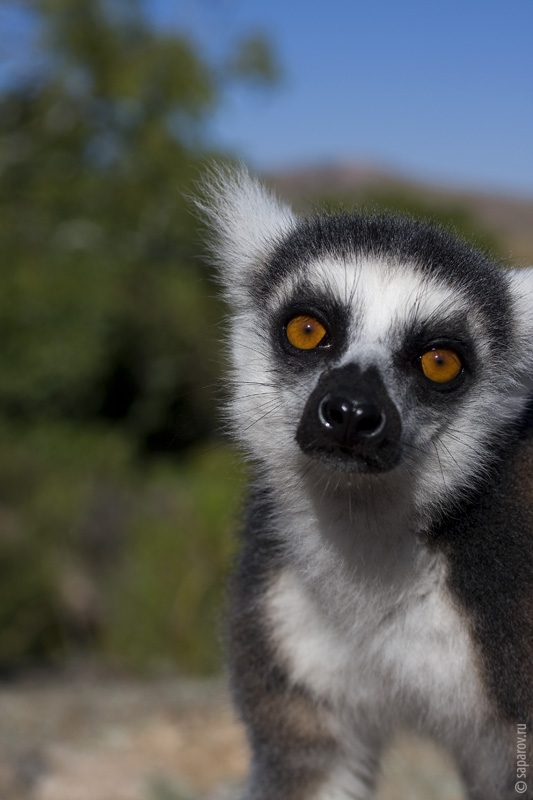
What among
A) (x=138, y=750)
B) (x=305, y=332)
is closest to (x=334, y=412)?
(x=305, y=332)

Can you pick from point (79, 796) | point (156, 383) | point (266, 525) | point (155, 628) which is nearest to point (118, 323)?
point (156, 383)

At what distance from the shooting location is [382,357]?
9.94 feet

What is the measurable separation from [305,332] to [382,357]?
0.33 metres

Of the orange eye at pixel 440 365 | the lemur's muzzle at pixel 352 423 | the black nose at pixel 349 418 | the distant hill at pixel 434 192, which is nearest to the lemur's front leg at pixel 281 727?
the lemur's muzzle at pixel 352 423

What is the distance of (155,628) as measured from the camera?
995 cm

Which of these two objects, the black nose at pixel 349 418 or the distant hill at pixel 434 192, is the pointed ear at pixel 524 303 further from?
the distant hill at pixel 434 192

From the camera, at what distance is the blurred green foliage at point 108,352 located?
1018 cm

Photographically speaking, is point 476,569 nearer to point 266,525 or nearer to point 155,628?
point 266,525

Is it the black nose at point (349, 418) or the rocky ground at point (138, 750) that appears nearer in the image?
the black nose at point (349, 418)

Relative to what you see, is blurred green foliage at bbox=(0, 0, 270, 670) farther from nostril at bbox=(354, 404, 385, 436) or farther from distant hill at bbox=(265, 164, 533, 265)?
distant hill at bbox=(265, 164, 533, 265)

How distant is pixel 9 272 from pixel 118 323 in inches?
100

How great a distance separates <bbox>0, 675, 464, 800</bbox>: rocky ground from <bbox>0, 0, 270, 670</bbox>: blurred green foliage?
946 millimetres

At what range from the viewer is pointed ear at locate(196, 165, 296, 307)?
12.2 feet

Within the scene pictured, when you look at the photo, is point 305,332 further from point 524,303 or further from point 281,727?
point 281,727
